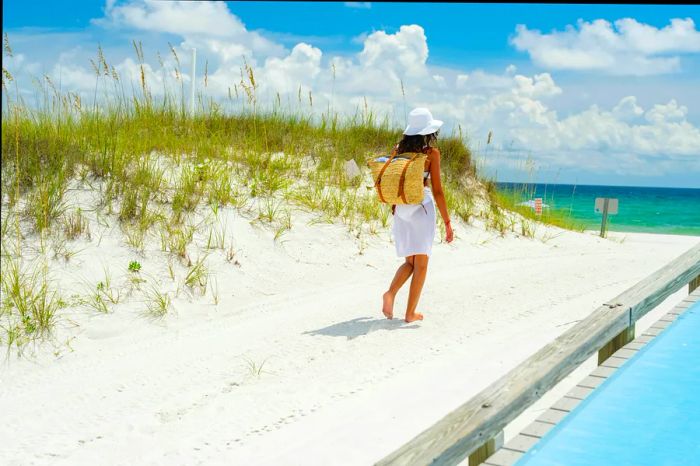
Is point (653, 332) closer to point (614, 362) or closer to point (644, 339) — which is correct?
point (644, 339)

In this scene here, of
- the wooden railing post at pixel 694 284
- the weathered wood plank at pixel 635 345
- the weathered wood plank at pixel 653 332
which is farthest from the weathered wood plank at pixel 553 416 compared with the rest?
the wooden railing post at pixel 694 284

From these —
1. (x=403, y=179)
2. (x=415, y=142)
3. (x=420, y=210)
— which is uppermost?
(x=415, y=142)

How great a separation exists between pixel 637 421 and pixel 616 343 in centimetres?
119

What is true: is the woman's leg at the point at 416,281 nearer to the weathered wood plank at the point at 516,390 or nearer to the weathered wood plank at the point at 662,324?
the weathered wood plank at the point at 516,390

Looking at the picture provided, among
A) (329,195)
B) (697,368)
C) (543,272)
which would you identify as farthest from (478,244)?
(697,368)

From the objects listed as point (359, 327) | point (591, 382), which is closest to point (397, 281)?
point (359, 327)

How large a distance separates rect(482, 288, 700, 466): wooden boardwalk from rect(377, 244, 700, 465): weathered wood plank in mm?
50

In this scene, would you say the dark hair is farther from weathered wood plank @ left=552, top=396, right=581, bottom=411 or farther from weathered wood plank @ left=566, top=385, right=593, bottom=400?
weathered wood plank @ left=552, top=396, right=581, bottom=411

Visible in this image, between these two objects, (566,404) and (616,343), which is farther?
(616,343)

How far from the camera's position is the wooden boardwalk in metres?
3.34

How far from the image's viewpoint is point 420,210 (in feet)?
19.5

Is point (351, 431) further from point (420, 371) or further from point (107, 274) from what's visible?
point (107, 274)

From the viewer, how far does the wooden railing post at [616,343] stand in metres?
5.03

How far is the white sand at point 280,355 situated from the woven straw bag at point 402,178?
1.26 metres
